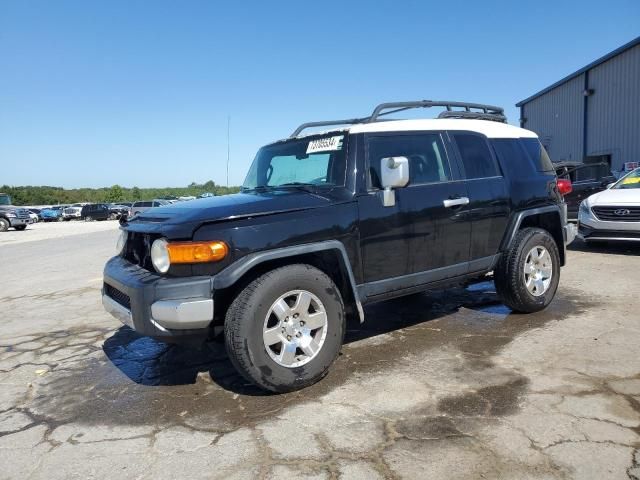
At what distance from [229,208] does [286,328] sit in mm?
907

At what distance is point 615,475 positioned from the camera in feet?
7.89

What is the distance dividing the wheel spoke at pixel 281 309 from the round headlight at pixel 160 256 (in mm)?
751

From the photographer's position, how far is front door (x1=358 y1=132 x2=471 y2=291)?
3939mm

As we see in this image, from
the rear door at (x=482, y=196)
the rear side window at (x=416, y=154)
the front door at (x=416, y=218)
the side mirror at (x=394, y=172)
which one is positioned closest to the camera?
the side mirror at (x=394, y=172)

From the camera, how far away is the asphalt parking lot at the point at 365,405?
262 cm

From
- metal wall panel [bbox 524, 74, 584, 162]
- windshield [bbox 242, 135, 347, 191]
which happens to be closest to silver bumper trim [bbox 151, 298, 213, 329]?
windshield [bbox 242, 135, 347, 191]

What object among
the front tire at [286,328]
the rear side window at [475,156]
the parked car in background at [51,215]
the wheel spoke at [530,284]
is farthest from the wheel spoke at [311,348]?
the parked car in background at [51,215]

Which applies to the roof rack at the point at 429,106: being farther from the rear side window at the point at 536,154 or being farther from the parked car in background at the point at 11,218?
the parked car in background at the point at 11,218

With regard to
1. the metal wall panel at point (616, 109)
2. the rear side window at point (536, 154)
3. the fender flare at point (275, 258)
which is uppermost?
the metal wall panel at point (616, 109)

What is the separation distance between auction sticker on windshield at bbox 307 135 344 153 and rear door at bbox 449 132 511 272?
3.83 ft

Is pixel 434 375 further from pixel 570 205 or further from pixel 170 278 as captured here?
pixel 570 205

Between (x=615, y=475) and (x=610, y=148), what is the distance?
22.7 meters

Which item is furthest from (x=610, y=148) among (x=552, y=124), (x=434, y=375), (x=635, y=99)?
(x=434, y=375)

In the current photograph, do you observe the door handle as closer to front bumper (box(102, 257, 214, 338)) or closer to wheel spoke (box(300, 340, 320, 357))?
wheel spoke (box(300, 340, 320, 357))
